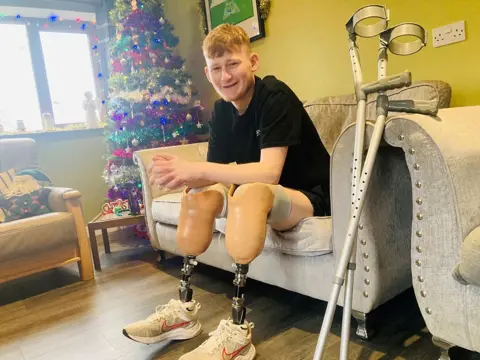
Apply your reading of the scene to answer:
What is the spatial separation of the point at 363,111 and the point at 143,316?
4.03 feet

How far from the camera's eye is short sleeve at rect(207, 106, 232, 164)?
1.54m

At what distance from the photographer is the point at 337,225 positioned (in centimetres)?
118

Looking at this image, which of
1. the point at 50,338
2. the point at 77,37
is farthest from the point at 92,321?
the point at 77,37

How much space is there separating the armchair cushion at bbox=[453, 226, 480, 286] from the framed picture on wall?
2.04 m

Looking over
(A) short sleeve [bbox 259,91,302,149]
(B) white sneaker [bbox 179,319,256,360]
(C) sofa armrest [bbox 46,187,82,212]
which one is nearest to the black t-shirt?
(A) short sleeve [bbox 259,91,302,149]

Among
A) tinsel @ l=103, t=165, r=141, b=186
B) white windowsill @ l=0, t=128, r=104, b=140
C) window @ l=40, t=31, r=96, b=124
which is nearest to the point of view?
tinsel @ l=103, t=165, r=141, b=186

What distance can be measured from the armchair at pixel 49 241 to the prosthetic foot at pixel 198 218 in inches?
43.6

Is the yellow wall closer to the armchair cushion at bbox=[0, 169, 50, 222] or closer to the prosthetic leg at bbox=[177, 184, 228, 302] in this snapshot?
the prosthetic leg at bbox=[177, 184, 228, 302]

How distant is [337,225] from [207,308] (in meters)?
0.73

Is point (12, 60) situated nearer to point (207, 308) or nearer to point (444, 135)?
point (207, 308)

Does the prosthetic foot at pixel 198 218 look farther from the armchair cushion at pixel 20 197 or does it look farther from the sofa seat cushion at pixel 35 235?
the armchair cushion at pixel 20 197

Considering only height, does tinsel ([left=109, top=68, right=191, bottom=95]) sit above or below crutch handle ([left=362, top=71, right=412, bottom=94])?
above

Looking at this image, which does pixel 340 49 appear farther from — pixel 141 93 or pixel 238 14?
pixel 141 93

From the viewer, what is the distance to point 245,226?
1079mm
